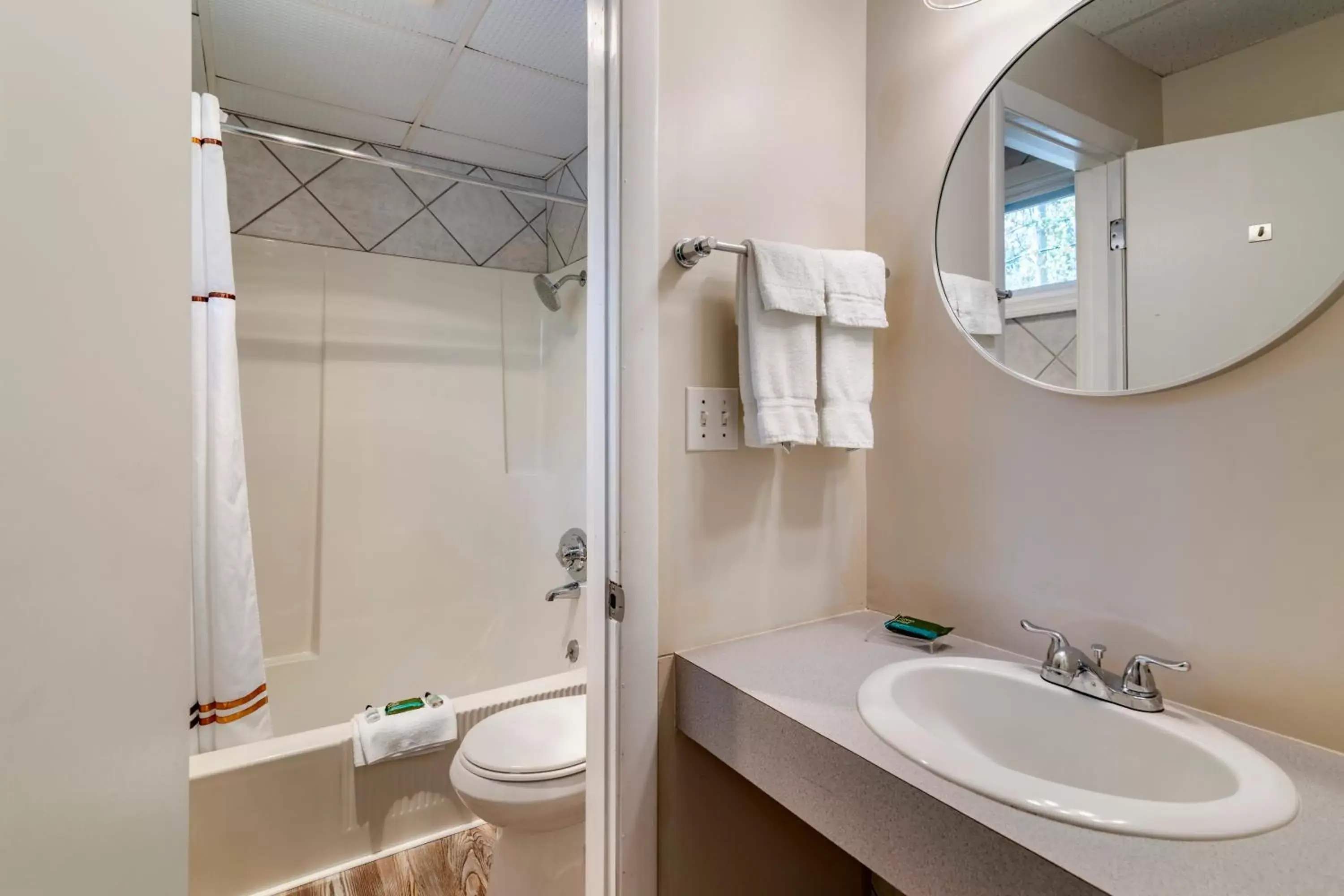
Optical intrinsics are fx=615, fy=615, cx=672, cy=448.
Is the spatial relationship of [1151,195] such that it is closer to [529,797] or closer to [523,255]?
[529,797]

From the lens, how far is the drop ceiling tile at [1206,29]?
2.54 feet

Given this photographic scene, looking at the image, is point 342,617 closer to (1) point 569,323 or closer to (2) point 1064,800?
(1) point 569,323

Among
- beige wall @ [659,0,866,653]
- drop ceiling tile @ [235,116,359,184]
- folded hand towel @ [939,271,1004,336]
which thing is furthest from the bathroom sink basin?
drop ceiling tile @ [235,116,359,184]

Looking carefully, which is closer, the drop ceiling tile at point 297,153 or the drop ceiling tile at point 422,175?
the drop ceiling tile at point 297,153

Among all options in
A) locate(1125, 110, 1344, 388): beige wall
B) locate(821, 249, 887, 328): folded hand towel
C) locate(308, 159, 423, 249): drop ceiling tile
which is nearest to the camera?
locate(1125, 110, 1344, 388): beige wall

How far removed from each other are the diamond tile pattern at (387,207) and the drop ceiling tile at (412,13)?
682mm

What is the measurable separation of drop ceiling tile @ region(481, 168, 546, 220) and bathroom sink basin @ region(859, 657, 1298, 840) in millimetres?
2320

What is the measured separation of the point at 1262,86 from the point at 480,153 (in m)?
2.33

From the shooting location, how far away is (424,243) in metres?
2.39

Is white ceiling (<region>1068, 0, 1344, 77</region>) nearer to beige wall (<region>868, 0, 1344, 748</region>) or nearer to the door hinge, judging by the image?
beige wall (<region>868, 0, 1344, 748</region>)

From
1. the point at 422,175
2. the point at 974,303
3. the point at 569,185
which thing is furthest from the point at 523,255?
the point at 974,303

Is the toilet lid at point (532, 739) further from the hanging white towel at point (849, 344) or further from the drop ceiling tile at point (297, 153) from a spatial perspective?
the drop ceiling tile at point (297, 153)

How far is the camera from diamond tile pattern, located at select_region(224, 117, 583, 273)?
2.11 metres

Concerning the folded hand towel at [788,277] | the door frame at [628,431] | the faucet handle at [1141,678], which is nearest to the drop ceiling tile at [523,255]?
the door frame at [628,431]
